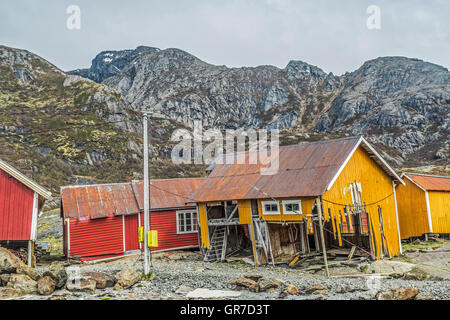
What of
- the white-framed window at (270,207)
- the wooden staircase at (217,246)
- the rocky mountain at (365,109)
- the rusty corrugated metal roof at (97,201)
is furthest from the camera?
the rocky mountain at (365,109)

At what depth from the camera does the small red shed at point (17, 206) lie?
A: 1828 centimetres

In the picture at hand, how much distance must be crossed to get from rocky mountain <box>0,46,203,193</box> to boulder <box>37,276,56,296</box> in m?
52.5

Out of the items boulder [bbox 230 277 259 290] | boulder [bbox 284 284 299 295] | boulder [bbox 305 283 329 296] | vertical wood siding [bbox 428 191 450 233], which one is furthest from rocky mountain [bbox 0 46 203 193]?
boulder [bbox 305 283 329 296]

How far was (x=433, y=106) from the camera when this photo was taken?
121 m

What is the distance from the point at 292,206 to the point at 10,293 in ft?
41.0

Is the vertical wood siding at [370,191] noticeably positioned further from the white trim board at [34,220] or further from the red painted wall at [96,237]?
the white trim board at [34,220]

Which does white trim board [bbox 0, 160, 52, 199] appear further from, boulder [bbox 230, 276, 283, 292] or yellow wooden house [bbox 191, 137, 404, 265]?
boulder [bbox 230, 276, 283, 292]

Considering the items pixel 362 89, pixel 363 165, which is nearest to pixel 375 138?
A: pixel 362 89

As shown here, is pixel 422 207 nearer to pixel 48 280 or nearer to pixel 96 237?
pixel 96 237

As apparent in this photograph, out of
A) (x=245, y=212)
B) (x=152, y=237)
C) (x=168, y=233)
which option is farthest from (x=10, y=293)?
(x=168, y=233)

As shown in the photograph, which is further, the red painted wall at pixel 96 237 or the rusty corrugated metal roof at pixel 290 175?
the red painted wall at pixel 96 237

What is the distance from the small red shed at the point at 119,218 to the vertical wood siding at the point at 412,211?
52.1 feet

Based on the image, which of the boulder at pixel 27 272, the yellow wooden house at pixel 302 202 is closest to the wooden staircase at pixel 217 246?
the yellow wooden house at pixel 302 202
